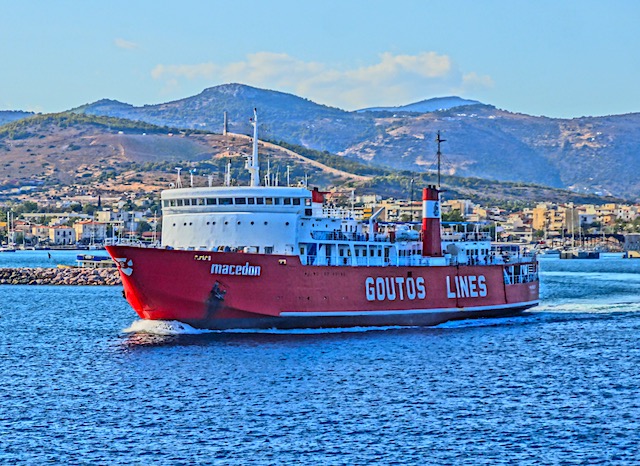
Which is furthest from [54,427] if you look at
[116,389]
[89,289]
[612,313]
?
[89,289]

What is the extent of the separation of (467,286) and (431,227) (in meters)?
3.15

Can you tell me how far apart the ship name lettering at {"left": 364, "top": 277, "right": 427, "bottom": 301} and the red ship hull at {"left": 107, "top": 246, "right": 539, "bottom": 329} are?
0.13 ft

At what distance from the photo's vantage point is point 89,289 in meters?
85.8

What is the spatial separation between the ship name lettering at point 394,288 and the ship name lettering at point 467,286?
2.00 m

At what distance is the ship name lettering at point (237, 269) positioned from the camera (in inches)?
1738

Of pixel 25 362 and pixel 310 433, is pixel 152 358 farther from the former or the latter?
pixel 310 433

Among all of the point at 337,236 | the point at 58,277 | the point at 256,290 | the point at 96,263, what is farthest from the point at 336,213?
the point at 96,263

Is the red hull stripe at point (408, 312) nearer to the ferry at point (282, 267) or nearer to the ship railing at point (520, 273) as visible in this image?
the ferry at point (282, 267)

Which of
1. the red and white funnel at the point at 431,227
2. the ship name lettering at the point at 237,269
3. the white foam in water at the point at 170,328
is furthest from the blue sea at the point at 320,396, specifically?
the red and white funnel at the point at 431,227

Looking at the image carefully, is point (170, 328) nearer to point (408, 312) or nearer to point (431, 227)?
point (408, 312)

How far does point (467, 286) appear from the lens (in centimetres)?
5466

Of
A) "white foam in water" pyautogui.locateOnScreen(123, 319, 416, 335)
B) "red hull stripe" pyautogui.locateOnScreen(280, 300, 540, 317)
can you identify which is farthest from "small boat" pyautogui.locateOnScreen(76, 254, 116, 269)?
"white foam in water" pyautogui.locateOnScreen(123, 319, 416, 335)

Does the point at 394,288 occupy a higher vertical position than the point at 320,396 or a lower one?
higher

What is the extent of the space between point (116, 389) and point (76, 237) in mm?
161457
